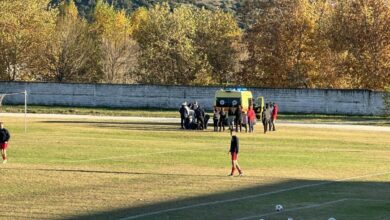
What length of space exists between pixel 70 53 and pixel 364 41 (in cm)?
3327

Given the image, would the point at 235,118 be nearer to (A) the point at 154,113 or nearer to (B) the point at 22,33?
(A) the point at 154,113

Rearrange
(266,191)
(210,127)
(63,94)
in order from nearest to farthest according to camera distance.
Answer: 1. (266,191)
2. (210,127)
3. (63,94)

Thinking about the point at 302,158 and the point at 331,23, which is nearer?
the point at 302,158

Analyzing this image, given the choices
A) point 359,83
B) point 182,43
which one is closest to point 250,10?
point 182,43

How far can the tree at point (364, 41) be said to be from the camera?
91750mm

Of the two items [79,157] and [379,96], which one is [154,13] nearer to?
[379,96]

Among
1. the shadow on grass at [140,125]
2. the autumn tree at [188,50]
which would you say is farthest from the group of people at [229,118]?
the autumn tree at [188,50]

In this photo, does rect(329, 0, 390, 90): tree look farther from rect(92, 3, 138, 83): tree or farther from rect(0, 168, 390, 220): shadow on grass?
rect(0, 168, 390, 220): shadow on grass

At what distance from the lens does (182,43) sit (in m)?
105

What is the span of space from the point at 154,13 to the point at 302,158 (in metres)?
68.7

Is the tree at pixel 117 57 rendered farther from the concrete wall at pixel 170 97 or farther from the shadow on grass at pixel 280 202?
the shadow on grass at pixel 280 202

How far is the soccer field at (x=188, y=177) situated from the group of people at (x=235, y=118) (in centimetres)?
472

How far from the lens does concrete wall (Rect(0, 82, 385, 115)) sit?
3351 inches

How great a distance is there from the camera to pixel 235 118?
6103cm
